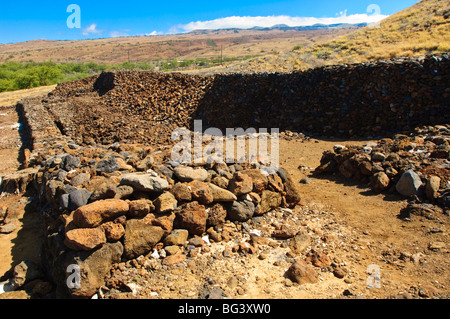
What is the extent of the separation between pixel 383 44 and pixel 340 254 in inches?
696

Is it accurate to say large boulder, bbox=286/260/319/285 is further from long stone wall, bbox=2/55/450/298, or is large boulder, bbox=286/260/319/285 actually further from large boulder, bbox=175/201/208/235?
large boulder, bbox=175/201/208/235

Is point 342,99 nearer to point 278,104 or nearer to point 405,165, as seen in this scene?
point 278,104

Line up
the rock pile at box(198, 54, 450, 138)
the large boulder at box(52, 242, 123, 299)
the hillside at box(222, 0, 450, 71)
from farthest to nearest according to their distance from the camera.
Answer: the hillside at box(222, 0, 450, 71)
the rock pile at box(198, 54, 450, 138)
the large boulder at box(52, 242, 123, 299)

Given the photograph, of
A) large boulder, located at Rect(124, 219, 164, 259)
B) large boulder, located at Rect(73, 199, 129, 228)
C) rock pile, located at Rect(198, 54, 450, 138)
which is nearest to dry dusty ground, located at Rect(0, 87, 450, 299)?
large boulder, located at Rect(124, 219, 164, 259)

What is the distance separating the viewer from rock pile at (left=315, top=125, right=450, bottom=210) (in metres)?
5.38

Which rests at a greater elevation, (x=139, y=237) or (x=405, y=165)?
(x=405, y=165)

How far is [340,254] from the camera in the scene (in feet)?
13.0

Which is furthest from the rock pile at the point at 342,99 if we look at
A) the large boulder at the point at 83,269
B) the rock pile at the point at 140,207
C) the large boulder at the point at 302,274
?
the large boulder at the point at 83,269

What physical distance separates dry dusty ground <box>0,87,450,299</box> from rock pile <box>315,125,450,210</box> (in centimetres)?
29

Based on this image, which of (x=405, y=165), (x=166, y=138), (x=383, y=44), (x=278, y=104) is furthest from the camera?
(x=383, y=44)

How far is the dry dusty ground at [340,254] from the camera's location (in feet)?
10.7

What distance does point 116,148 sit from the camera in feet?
24.6

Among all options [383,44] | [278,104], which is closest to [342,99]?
[278,104]

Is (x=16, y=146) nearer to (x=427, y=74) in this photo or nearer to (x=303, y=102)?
(x=303, y=102)
